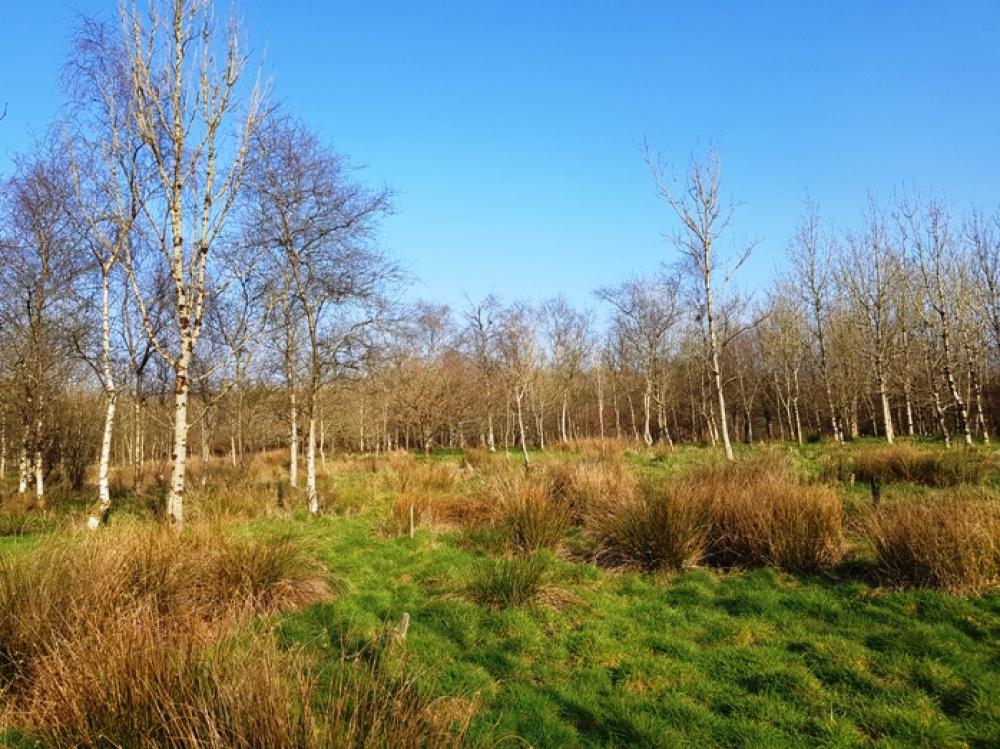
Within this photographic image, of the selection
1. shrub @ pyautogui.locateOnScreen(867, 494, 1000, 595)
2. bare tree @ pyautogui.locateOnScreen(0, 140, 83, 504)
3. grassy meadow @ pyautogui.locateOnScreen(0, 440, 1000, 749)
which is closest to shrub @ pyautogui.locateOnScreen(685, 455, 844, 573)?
grassy meadow @ pyautogui.locateOnScreen(0, 440, 1000, 749)

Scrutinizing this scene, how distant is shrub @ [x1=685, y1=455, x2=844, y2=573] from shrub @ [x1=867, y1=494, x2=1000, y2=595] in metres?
0.57

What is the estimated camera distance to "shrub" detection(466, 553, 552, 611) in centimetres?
580

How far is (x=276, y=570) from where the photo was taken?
5875 millimetres

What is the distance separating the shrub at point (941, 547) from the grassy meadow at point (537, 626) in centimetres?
2

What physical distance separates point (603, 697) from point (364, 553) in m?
5.12

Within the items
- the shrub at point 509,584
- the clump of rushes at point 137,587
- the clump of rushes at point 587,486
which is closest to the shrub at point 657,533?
the clump of rushes at point 587,486

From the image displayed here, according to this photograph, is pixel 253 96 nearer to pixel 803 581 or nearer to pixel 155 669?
pixel 155 669

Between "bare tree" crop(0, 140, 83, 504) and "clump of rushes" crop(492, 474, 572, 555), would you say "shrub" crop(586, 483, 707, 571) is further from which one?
"bare tree" crop(0, 140, 83, 504)

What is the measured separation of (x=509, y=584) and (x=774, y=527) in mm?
3684

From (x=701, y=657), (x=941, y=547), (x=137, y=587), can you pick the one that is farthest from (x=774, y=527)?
(x=137, y=587)

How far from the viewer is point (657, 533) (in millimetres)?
6992

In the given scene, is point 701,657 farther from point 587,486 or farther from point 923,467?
point 923,467

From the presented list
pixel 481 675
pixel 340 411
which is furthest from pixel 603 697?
pixel 340 411

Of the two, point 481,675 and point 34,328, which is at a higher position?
point 34,328
